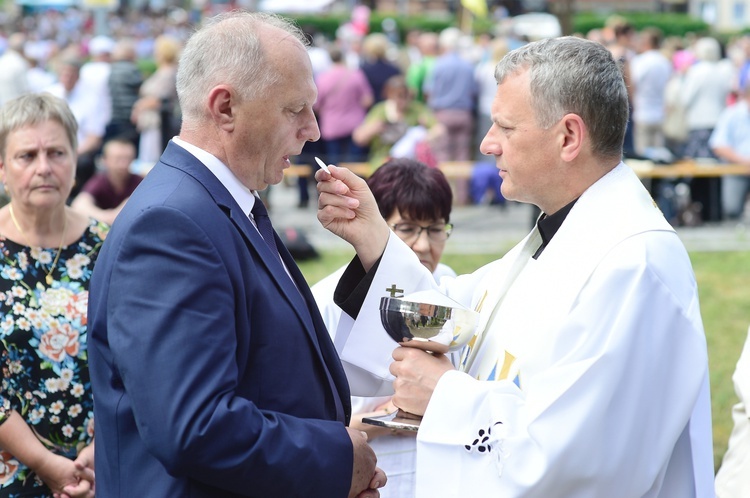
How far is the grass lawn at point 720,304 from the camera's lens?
6555mm

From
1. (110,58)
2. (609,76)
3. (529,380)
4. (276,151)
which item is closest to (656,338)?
(529,380)

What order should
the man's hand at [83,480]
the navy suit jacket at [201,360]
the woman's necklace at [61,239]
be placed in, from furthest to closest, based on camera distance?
1. the woman's necklace at [61,239]
2. the man's hand at [83,480]
3. the navy suit jacket at [201,360]

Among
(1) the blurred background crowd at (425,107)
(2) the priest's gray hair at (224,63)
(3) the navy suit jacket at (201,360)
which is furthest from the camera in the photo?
(1) the blurred background crowd at (425,107)

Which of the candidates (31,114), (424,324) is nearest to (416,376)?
(424,324)

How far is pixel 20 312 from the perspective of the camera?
11.0 ft

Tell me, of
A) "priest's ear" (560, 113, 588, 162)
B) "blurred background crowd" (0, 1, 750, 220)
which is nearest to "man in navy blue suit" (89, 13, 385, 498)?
"priest's ear" (560, 113, 588, 162)

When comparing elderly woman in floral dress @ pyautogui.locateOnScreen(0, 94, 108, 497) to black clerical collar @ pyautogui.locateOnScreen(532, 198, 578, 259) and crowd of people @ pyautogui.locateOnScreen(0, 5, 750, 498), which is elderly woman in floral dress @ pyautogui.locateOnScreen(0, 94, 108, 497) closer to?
crowd of people @ pyautogui.locateOnScreen(0, 5, 750, 498)

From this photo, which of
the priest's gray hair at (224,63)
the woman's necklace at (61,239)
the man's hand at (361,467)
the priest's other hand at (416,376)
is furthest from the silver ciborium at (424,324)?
the woman's necklace at (61,239)

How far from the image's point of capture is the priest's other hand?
275 centimetres

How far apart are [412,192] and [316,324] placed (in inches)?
54.4

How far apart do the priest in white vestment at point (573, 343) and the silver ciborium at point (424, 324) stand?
5cm

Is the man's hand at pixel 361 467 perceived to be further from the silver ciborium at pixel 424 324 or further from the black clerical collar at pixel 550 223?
the black clerical collar at pixel 550 223

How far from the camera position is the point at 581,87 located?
2684 mm

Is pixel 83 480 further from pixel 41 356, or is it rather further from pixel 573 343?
pixel 573 343
